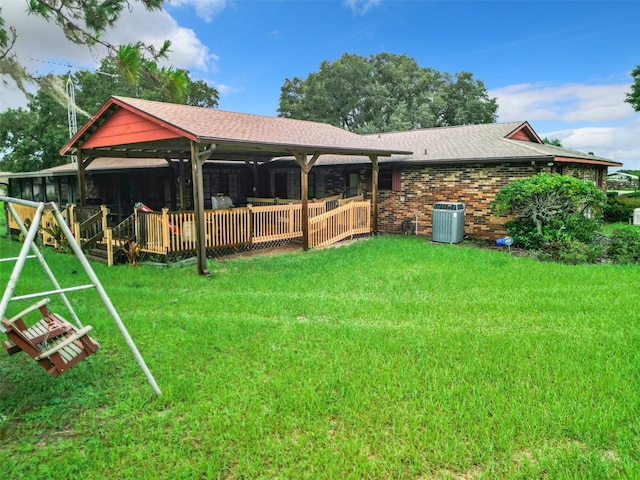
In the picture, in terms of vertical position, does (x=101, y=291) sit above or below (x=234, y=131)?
below

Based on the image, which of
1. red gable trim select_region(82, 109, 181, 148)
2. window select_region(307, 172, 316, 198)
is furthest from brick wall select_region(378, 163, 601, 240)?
red gable trim select_region(82, 109, 181, 148)

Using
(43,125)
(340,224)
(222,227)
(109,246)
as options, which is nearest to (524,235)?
(340,224)

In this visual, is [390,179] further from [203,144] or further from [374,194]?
[203,144]

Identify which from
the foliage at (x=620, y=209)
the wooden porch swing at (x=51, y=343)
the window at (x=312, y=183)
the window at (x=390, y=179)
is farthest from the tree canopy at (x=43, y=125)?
the wooden porch swing at (x=51, y=343)

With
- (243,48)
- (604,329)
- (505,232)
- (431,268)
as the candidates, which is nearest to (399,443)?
(604,329)

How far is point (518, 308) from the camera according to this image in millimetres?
5996

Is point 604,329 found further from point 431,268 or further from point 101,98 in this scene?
point 101,98

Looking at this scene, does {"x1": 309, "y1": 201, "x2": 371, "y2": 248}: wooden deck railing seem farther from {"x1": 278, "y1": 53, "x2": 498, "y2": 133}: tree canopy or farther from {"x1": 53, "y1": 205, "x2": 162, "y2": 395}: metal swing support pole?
{"x1": 278, "y1": 53, "x2": 498, "y2": 133}: tree canopy

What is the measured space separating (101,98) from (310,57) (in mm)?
19358

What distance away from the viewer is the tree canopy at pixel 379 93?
A: 34875 mm

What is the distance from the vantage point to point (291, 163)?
53.2ft

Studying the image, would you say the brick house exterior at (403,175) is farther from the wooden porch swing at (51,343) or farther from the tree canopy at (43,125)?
the wooden porch swing at (51,343)

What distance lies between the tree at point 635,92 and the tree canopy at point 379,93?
39.5 ft

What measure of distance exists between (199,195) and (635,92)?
24888 mm
